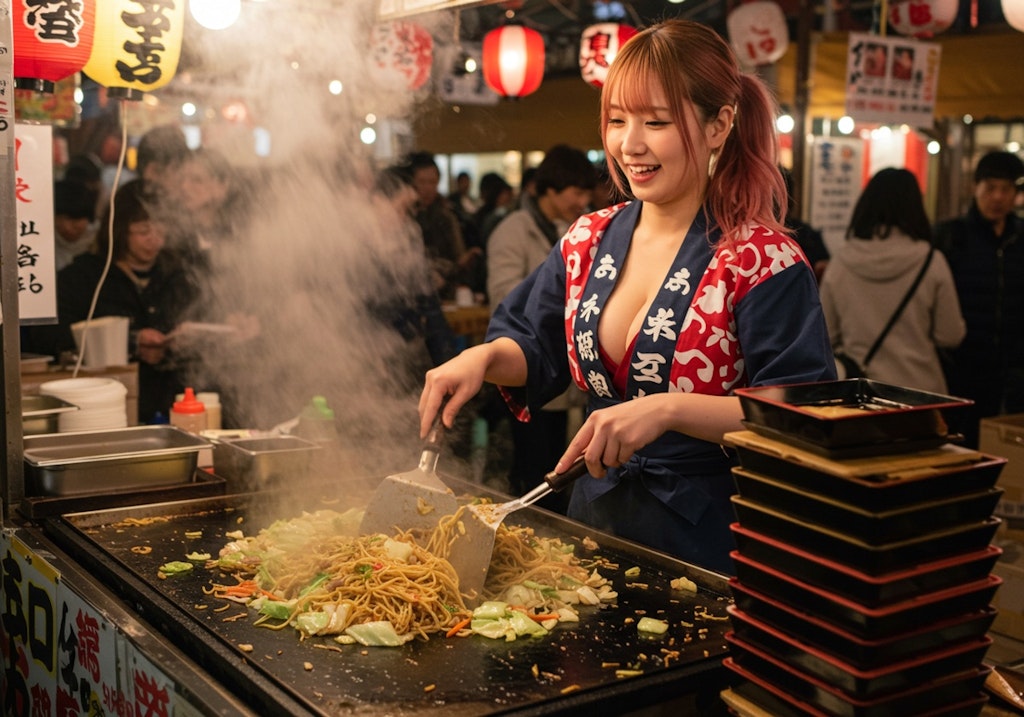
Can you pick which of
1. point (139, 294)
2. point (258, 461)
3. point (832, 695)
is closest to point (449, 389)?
point (258, 461)

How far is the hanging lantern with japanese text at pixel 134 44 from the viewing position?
4.43m

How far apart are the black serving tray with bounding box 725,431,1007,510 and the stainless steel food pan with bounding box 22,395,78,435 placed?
3201mm

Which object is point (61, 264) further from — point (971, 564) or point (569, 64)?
point (569, 64)

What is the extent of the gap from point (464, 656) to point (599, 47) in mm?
8266

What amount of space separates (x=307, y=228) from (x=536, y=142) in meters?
7.95

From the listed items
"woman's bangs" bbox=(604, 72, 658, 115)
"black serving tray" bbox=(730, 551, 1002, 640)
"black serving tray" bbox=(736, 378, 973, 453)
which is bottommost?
"black serving tray" bbox=(730, 551, 1002, 640)

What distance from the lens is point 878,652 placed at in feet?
5.29

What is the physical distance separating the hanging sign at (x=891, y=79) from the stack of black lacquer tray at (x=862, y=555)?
7208mm

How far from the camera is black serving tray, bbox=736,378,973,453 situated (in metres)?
1.64

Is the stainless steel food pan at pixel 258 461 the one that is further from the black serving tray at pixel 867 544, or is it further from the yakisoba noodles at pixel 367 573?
the black serving tray at pixel 867 544

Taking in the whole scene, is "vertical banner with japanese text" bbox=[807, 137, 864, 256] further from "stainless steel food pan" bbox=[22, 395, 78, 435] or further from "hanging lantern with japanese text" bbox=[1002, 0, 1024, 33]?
"stainless steel food pan" bbox=[22, 395, 78, 435]

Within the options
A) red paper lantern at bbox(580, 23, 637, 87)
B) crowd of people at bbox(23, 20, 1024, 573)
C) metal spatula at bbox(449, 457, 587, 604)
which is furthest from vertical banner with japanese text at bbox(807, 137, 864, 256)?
metal spatula at bbox(449, 457, 587, 604)

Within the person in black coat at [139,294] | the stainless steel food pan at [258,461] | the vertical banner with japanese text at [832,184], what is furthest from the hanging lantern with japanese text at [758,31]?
the stainless steel food pan at [258,461]

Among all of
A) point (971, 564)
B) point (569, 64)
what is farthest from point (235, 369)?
point (569, 64)
